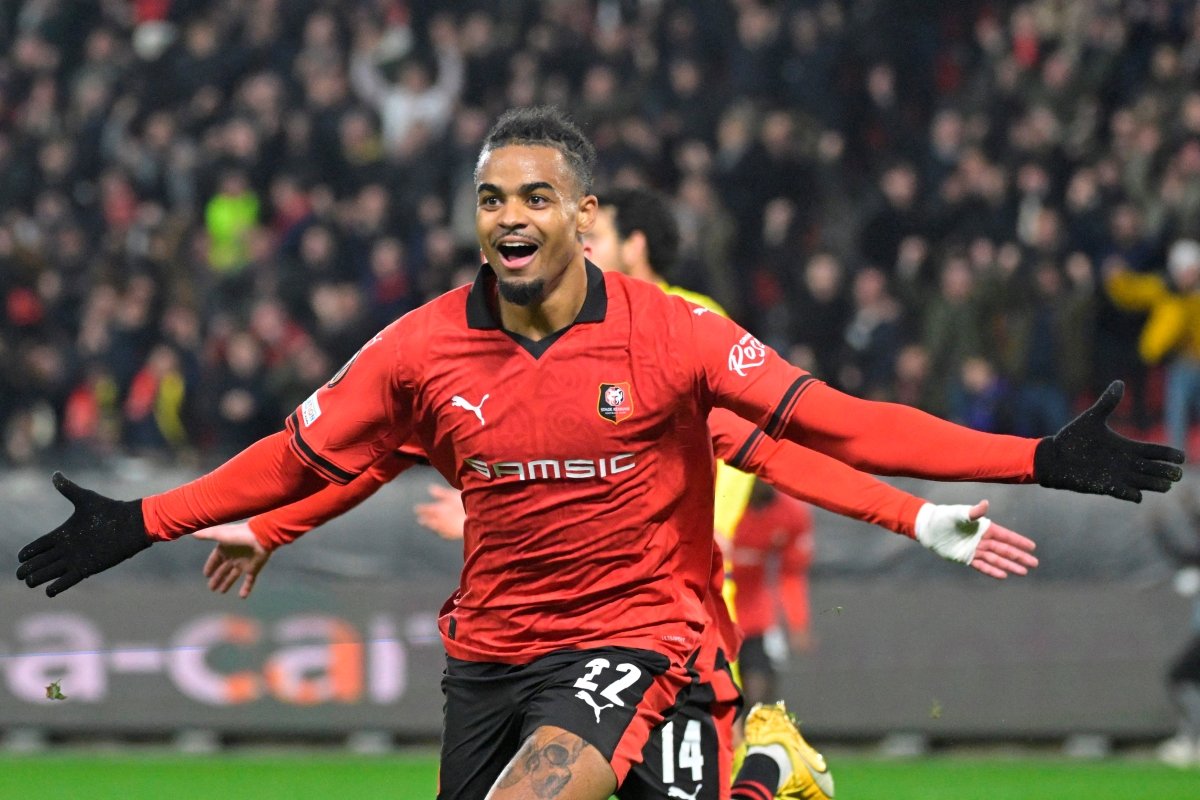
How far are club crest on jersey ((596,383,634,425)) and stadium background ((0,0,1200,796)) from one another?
6684 mm

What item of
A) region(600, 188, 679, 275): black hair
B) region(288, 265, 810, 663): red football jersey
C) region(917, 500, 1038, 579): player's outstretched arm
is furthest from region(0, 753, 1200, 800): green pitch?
region(288, 265, 810, 663): red football jersey

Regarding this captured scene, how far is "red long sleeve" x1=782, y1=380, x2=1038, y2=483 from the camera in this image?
4805mm

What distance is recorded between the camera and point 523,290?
16.2ft

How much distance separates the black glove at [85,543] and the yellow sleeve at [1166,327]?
30.1 feet

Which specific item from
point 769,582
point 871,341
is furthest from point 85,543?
point 871,341

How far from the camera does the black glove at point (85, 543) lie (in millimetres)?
5184

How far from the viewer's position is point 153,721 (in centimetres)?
1257

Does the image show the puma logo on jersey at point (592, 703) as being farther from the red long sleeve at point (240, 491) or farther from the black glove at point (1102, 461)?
the black glove at point (1102, 461)

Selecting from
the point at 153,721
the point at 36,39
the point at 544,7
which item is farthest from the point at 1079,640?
the point at 36,39

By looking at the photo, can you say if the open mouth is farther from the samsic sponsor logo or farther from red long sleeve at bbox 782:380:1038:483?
red long sleeve at bbox 782:380:1038:483

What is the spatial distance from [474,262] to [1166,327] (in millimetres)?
5100

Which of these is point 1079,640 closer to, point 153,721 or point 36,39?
point 153,721

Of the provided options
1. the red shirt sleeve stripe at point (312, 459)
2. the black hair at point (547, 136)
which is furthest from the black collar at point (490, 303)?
the red shirt sleeve stripe at point (312, 459)

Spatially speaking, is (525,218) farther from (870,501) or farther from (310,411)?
(870,501)
